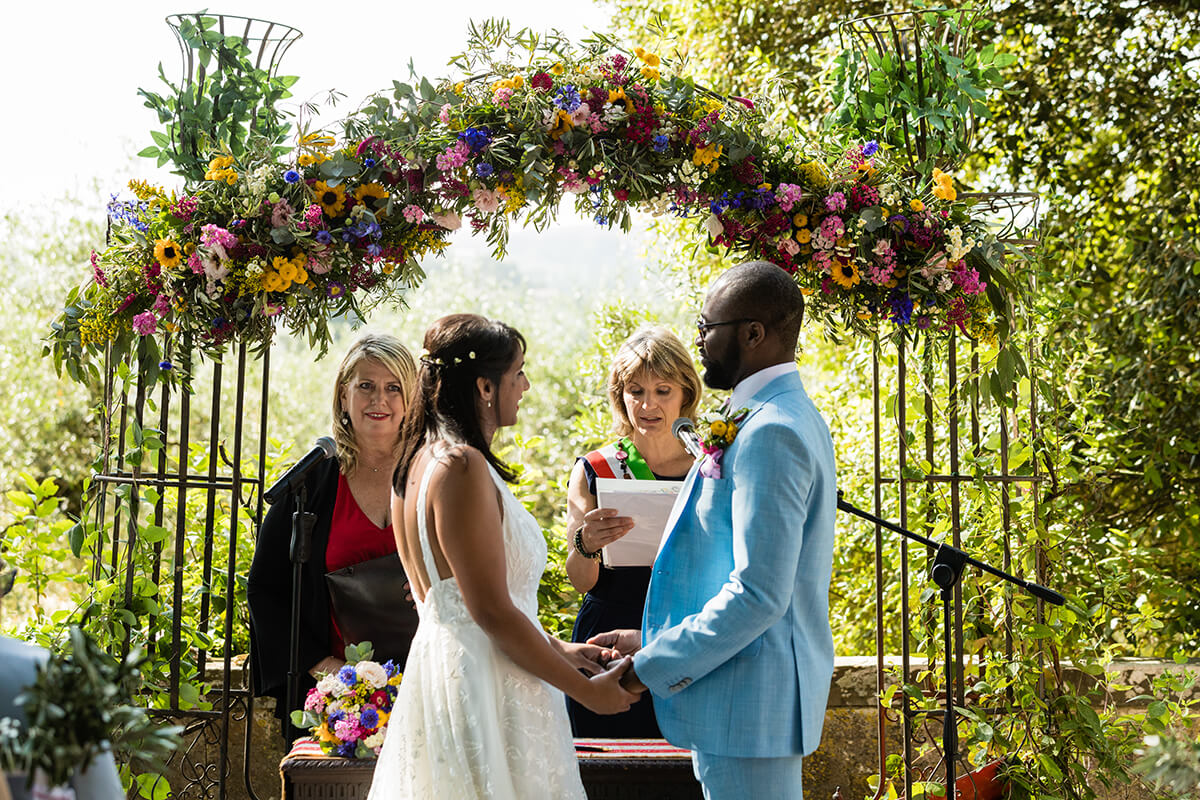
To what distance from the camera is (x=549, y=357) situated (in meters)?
16.6

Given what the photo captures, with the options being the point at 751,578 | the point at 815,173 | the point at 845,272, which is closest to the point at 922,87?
the point at 815,173

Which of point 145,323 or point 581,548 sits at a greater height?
point 145,323

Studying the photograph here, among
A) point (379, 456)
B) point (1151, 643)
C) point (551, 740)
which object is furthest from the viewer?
point (1151, 643)

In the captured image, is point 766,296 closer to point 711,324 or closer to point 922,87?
point 711,324

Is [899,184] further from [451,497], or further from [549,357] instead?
[549,357]

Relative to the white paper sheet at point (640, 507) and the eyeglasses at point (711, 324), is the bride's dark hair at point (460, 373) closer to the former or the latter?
the eyeglasses at point (711, 324)

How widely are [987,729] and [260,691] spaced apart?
248 cm

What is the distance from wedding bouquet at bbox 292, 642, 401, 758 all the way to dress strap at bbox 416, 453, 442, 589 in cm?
89

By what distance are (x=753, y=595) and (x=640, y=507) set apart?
1.23m

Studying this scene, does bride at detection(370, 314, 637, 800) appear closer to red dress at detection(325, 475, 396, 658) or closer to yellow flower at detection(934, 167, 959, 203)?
red dress at detection(325, 475, 396, 658)

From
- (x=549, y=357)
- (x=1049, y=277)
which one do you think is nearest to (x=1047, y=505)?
(x=1049, y=277)

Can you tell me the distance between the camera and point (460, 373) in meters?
2.54

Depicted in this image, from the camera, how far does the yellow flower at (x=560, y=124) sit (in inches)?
135

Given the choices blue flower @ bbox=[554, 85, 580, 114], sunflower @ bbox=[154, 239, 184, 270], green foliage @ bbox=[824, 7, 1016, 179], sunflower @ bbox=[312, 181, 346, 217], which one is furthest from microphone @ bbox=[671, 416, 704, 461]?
sunflower @ bbox=[154, 239, 184, 270]
